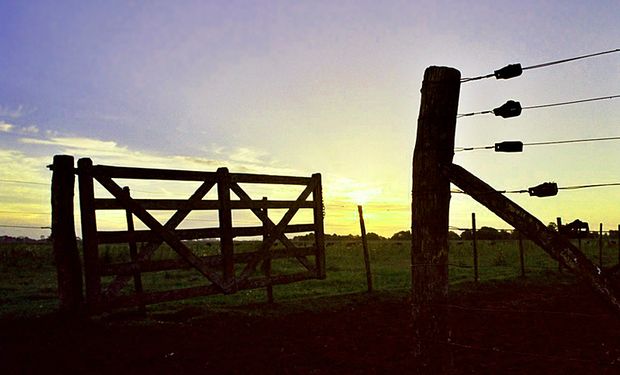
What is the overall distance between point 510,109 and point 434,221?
3.81 feet

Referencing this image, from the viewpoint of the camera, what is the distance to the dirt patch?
23.2 feet

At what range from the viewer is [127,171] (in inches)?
397

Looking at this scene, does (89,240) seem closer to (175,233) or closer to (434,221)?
(175,233)

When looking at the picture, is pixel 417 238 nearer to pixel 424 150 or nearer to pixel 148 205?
pixel 424 150

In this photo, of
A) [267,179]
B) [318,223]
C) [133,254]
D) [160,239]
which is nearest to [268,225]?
[267,179]

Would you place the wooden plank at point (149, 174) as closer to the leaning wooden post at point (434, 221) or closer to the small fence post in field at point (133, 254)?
the small fence post in field at point (133, 254)

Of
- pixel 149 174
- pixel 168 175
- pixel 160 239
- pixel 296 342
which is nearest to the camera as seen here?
pixel 296 342

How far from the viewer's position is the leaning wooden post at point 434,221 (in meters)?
4.62

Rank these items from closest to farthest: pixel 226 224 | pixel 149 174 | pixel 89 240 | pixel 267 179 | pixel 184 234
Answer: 1. pixel 89 240
2. pixel 149 174
3. pixel 184 234
4. pixel 226 224
5. pixel 267 179

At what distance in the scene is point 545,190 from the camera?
→ 14.4 feet

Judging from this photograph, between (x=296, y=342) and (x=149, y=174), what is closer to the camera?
(x=296, y=342)

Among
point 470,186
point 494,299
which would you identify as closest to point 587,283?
point 470,186

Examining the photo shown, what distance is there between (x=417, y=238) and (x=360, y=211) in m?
12.4

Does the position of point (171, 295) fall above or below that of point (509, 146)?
below
